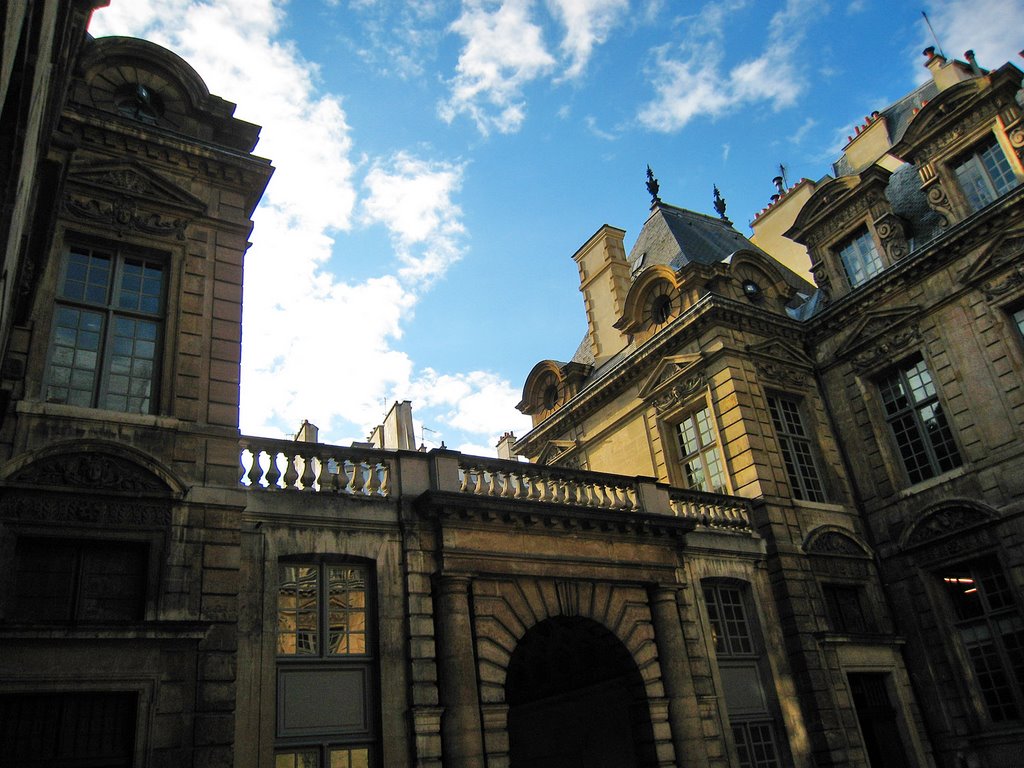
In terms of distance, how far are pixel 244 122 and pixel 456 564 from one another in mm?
6678

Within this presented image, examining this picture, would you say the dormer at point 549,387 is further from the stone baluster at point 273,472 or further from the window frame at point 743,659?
the stone baluster at point 273,472

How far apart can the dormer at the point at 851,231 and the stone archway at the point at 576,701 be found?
929 centimetres

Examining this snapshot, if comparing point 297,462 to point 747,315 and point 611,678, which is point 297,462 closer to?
point 611,678

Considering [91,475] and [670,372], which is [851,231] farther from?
[91,475]

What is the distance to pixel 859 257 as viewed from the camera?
17.7 m

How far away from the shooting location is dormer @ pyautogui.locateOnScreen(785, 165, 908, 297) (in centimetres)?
1698

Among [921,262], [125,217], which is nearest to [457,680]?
[125,217]

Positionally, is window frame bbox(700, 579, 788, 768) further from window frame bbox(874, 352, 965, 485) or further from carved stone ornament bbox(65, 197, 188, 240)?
carved stone ornament bbox(65, 197, 188, 240)

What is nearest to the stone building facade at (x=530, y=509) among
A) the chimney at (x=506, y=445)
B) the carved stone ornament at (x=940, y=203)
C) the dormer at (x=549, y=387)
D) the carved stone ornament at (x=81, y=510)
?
the carved stone ornament at (x=81, y=510)

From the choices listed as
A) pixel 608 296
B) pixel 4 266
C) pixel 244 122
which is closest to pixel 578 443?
pixel 608 296

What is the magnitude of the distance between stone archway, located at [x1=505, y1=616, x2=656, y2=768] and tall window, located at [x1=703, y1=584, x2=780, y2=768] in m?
1.65

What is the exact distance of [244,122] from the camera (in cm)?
1166

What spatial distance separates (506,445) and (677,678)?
12494mm

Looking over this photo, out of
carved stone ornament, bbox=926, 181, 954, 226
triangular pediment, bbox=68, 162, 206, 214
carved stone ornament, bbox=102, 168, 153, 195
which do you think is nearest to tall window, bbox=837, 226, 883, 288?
carved stone ornament, bbox=926, 181, 954, 226
